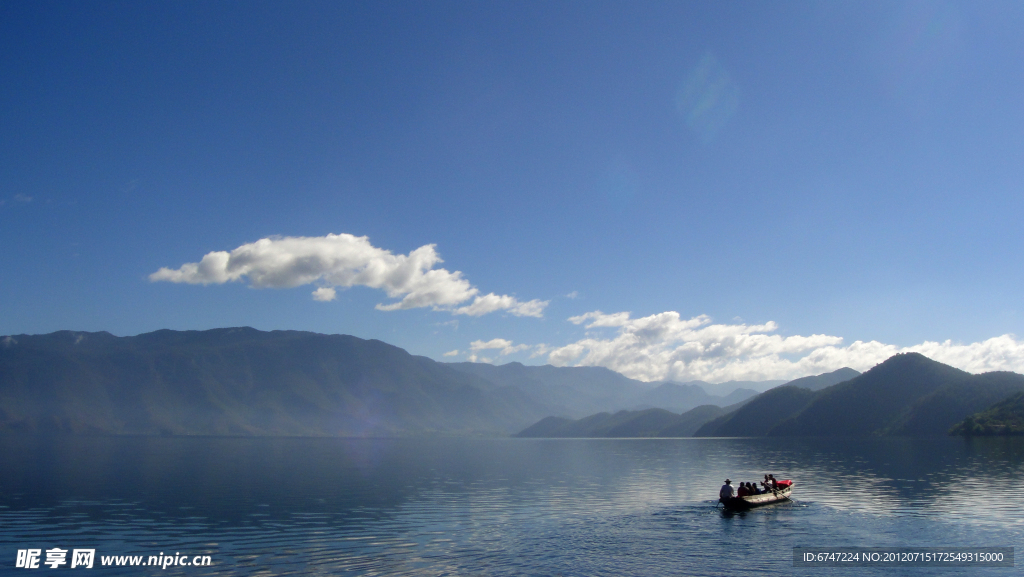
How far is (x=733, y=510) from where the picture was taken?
6481 centimetres

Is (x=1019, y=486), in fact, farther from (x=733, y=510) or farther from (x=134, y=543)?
(x=134, y=543)

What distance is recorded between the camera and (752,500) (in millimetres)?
65812

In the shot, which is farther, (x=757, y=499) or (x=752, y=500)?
(x=757, y=499)

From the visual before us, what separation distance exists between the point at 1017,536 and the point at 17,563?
260 ft

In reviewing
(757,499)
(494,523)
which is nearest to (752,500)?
(757,499)

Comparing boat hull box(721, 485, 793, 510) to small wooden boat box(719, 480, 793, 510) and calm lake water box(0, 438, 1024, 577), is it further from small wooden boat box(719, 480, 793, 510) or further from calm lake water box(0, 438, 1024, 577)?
calm lake water box(0, 438, 1024, 577)

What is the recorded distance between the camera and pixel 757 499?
66750 millimetres

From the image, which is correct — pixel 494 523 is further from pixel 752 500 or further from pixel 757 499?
pixel 757 499

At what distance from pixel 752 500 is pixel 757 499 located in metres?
1.36

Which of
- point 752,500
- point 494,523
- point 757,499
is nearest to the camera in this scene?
point 494,523

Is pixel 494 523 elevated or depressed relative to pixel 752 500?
depressed

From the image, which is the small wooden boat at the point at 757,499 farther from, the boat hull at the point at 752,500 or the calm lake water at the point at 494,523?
the calm lake water at the point at 494,523

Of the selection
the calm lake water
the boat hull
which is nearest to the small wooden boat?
the boat hull

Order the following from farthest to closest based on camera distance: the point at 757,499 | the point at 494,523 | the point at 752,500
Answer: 1. the point at 757,499
2. the point at 752,500
3. the point at 494,523
